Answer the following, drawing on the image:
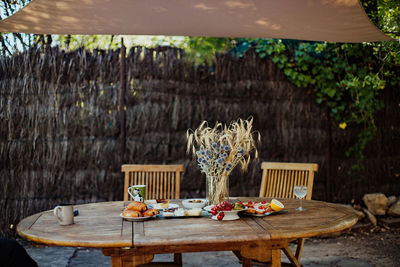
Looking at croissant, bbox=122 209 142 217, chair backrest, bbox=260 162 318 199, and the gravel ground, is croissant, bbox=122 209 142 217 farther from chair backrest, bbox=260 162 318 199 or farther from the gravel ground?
the gravel ground

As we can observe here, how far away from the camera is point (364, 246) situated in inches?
159

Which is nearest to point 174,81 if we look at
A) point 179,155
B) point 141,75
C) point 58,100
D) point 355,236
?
point 141,75

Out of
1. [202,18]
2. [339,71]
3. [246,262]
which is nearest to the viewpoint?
[246,262]

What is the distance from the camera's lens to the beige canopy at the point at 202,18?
267 centimetres

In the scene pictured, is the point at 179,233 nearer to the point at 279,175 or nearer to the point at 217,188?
the point at 217,188

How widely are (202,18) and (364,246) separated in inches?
115

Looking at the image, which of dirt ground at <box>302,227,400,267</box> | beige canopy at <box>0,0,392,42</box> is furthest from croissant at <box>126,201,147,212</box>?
dirt ground at <box>302,227,400,267</box>

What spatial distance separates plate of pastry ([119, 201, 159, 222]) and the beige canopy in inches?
55.4

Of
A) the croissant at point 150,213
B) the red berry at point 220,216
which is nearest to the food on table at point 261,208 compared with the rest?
the red berry at point 220,216

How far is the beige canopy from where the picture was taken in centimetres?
267

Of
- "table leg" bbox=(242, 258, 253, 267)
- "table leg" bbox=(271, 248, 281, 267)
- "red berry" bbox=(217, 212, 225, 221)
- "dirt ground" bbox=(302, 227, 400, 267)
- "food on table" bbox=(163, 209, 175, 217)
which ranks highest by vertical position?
"red berry" bbox=(217, 212, 225, 221)

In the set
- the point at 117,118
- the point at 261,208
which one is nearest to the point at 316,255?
the point at 261,208

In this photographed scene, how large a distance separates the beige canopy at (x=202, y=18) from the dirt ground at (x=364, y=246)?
6.81 feet

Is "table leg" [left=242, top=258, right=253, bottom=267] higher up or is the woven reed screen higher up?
the woven reed screen
